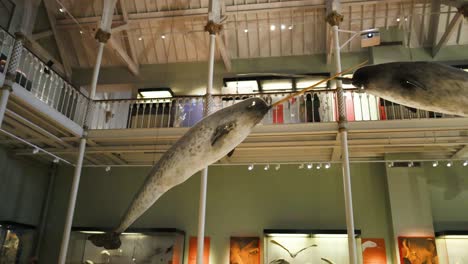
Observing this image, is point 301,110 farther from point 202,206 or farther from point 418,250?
point 418,250

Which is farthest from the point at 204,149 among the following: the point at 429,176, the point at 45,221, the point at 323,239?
the point at 45,221

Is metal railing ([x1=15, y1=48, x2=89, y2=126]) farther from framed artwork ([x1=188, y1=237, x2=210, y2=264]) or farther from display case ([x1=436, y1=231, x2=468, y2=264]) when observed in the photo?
display case ([x1=436, y1=231, x2=468, y2=264])

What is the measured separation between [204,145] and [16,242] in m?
11.4

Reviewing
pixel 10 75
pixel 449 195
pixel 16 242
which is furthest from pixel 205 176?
pixel 449 195

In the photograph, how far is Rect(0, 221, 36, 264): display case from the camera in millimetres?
10523

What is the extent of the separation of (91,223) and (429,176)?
10.8 metres

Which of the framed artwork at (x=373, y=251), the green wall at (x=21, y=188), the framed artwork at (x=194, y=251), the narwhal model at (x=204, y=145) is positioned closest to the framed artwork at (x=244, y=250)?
the framed artwork at (x=194, y=251)

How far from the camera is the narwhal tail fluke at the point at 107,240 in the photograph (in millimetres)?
2946

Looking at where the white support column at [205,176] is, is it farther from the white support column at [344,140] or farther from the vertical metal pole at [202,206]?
the white support column at [344,140]

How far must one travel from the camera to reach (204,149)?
7.42 feet

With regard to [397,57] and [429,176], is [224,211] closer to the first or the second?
[429,176]

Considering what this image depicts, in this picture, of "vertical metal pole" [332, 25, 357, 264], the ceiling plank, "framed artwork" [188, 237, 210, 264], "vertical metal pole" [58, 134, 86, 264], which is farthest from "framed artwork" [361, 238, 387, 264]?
the ceiling plank

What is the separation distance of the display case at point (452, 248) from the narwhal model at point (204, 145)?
10040 millimetres

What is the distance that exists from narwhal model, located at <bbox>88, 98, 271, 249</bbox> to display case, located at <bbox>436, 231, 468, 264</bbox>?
10.0 meters
